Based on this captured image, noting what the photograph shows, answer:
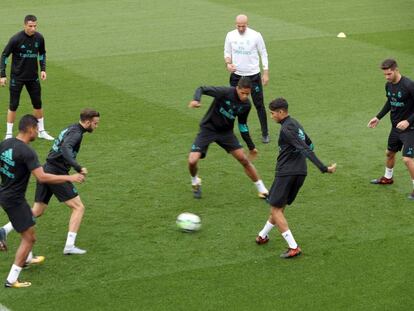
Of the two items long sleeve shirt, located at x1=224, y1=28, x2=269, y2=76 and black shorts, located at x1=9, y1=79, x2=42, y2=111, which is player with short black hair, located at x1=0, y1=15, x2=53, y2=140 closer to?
black shorts, located at x1=9, y1=79, x2=42, y2=111

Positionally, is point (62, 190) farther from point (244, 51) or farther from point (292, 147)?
point (244, 51)

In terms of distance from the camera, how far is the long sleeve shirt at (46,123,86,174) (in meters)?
12.7

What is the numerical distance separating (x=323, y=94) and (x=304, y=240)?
8670mm

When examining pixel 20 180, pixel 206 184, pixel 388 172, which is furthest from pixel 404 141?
pixel 20 180

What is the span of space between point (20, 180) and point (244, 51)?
741cm

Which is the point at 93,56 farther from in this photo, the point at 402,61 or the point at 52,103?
the point at 402,61

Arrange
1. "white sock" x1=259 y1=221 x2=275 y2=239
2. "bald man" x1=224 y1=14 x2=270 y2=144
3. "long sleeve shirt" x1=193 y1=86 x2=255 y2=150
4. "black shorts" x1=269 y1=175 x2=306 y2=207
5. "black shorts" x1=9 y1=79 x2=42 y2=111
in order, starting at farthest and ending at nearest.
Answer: "black shorts" x1=9 y1=79 x2=42 y2=111 → "bald man" x1=224 y1=14 x2=270 y2=144 → "long sleeve shirt" x1=193 y1=86 x2=255 y2=150 → "white sock" x1=259 y1=221 x2=275 y2=239 → "black shorts" x1=269 y1=175 x2=306 y2=207

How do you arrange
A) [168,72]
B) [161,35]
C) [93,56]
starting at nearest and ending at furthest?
[168,72] → [93,56] → [161,35]

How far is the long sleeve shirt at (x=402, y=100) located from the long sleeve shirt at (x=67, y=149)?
5.50 m

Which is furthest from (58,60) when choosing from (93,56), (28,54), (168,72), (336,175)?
(336,175)

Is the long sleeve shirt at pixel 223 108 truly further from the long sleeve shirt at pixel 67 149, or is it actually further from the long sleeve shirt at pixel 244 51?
the long sleeve shirt at pixel 244 51

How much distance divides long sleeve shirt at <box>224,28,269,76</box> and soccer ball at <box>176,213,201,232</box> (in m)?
5.21

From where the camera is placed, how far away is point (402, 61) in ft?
81.7

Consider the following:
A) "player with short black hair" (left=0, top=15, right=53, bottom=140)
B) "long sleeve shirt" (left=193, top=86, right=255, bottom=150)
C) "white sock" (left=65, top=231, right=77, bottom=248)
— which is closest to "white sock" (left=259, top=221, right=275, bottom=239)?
"long sleeve shirt" (left=193, top=86, right=255, bottom=150)
